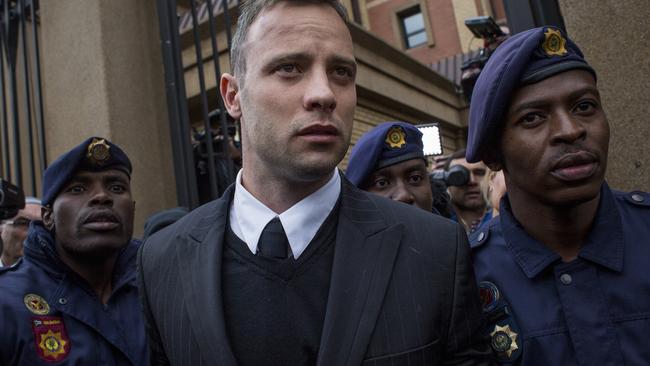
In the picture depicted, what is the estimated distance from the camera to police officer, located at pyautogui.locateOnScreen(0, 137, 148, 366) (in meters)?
2.15

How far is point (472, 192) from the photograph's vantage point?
412cm

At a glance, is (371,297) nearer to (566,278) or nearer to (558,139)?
(566,278)

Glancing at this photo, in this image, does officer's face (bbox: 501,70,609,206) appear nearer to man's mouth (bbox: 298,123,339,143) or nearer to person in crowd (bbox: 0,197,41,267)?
man's mouth (bbox: 298,123,339,143)

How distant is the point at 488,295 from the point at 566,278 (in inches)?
8.1

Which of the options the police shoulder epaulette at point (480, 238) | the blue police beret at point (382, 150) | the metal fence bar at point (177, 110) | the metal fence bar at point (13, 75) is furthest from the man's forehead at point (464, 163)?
the metal fence bar at point (13, 75)

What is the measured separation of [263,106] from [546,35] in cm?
84

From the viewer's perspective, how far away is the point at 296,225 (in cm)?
153

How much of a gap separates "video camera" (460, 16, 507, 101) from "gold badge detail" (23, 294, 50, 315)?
9.50ft

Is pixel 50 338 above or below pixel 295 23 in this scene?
below

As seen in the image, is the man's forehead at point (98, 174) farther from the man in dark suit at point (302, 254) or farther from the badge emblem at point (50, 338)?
the man in dark suit at point (302, 254)

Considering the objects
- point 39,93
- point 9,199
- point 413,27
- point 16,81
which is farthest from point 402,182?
point 413,27

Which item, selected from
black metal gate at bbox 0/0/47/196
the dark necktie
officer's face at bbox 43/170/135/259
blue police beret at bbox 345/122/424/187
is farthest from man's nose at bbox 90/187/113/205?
black metal gate at bbox 0/0/47/196

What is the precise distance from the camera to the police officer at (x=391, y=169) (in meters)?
2.70

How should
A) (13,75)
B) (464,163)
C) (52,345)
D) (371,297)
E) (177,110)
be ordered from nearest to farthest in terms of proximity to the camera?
(371,297), (52,345), (177,110), (464,163), (13,75)
